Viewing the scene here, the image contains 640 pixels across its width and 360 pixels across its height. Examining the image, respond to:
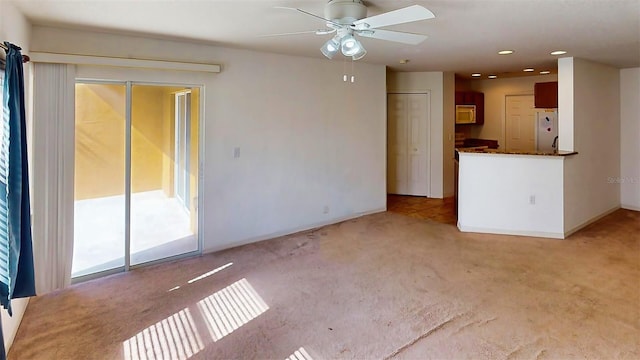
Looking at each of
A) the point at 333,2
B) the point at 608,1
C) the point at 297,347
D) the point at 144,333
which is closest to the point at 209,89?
the point at 333,2

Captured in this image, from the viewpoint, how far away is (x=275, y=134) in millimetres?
4742

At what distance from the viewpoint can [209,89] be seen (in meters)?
4.16

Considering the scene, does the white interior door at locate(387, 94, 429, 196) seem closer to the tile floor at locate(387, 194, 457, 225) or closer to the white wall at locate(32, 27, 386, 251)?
the tile floor at locate(387, 194, 457, 225)

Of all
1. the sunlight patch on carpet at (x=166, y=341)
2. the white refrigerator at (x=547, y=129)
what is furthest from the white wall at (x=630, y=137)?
the sunlight patch on carpet at (x=166, y=341)

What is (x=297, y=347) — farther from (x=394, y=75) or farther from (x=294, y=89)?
(x=394, y=75)

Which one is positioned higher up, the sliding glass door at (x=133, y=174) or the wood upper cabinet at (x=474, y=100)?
the wood upper cabinet at (x=474, y=100)

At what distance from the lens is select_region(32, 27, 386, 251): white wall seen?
4.00 meters

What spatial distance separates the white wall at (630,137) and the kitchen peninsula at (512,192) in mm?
2156

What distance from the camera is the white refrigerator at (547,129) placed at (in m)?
7.15

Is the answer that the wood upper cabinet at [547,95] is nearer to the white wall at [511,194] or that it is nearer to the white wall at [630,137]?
the white wall at [630,137]

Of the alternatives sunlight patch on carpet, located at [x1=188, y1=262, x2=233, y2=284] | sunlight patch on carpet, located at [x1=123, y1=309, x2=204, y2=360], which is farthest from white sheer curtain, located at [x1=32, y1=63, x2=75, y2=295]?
sunlight patch on carpet, located at [x1=123, y1=309, x2=204, y2=360]

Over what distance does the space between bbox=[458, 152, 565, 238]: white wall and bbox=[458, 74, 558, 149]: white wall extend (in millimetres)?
3625

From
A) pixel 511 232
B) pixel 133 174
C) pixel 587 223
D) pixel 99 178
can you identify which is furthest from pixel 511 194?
pixel 99 178

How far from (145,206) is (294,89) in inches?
89.6
